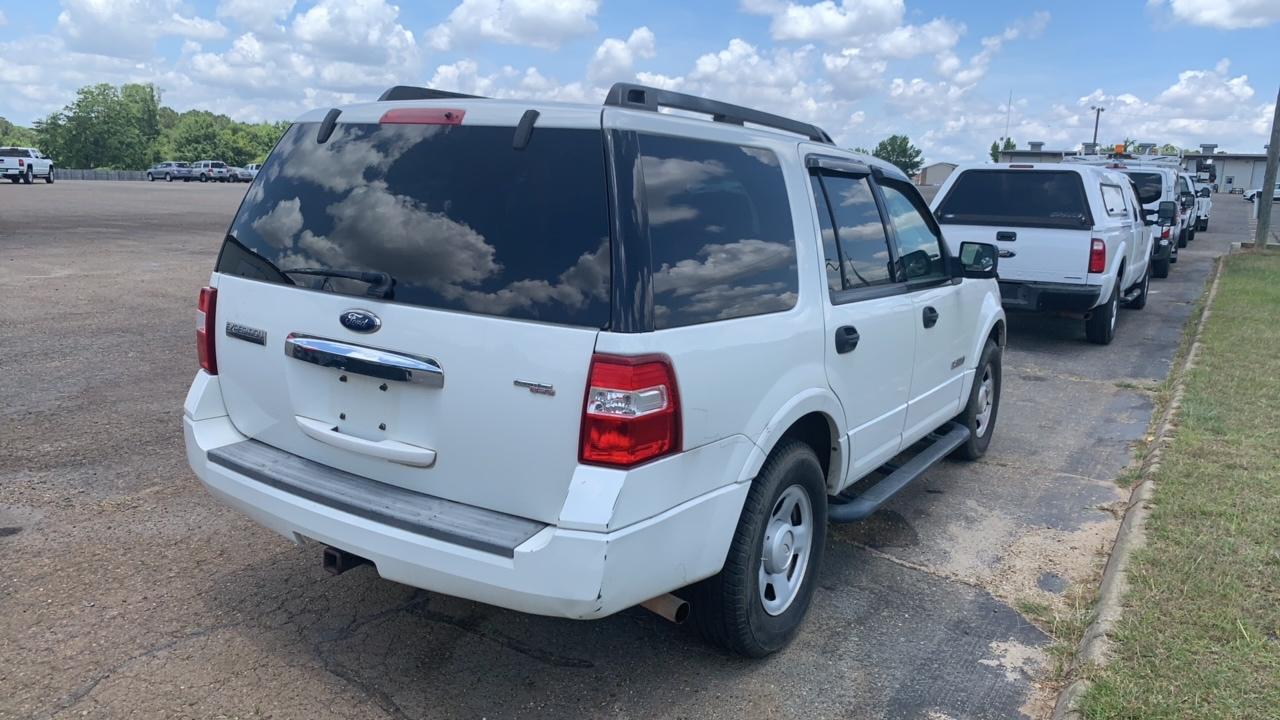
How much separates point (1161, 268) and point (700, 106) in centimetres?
1744

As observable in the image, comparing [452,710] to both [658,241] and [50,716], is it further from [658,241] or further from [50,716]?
[658,241]

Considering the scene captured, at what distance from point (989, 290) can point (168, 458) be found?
16.5 ft

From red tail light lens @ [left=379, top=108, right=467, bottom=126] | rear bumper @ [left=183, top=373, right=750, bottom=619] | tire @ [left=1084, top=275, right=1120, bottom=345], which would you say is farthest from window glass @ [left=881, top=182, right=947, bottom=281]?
tire @ [left=1084, top=275, right=1120, bottom=345]

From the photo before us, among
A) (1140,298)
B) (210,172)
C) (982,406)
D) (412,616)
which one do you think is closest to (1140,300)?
(1140,298)

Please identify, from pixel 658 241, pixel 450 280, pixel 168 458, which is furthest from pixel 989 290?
pixel 168 458

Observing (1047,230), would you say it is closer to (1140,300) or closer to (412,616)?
(1140,300)

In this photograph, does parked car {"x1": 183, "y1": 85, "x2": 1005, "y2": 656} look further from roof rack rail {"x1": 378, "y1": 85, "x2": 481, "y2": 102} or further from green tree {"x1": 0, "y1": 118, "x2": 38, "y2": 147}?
green tree {"x1": 0, "y1": 118, "x2": 38, "y2": 147}

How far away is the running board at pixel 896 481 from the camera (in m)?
4.14

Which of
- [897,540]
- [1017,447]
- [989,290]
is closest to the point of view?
[897,540]

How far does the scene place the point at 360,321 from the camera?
310 centimetres

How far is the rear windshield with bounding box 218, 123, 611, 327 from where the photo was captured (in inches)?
113

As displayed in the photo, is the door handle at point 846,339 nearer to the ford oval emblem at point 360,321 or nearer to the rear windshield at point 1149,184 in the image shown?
the ford oval emblem at point 360,321

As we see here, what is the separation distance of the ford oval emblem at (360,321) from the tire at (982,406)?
3910mm

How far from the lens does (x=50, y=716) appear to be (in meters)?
3.06
